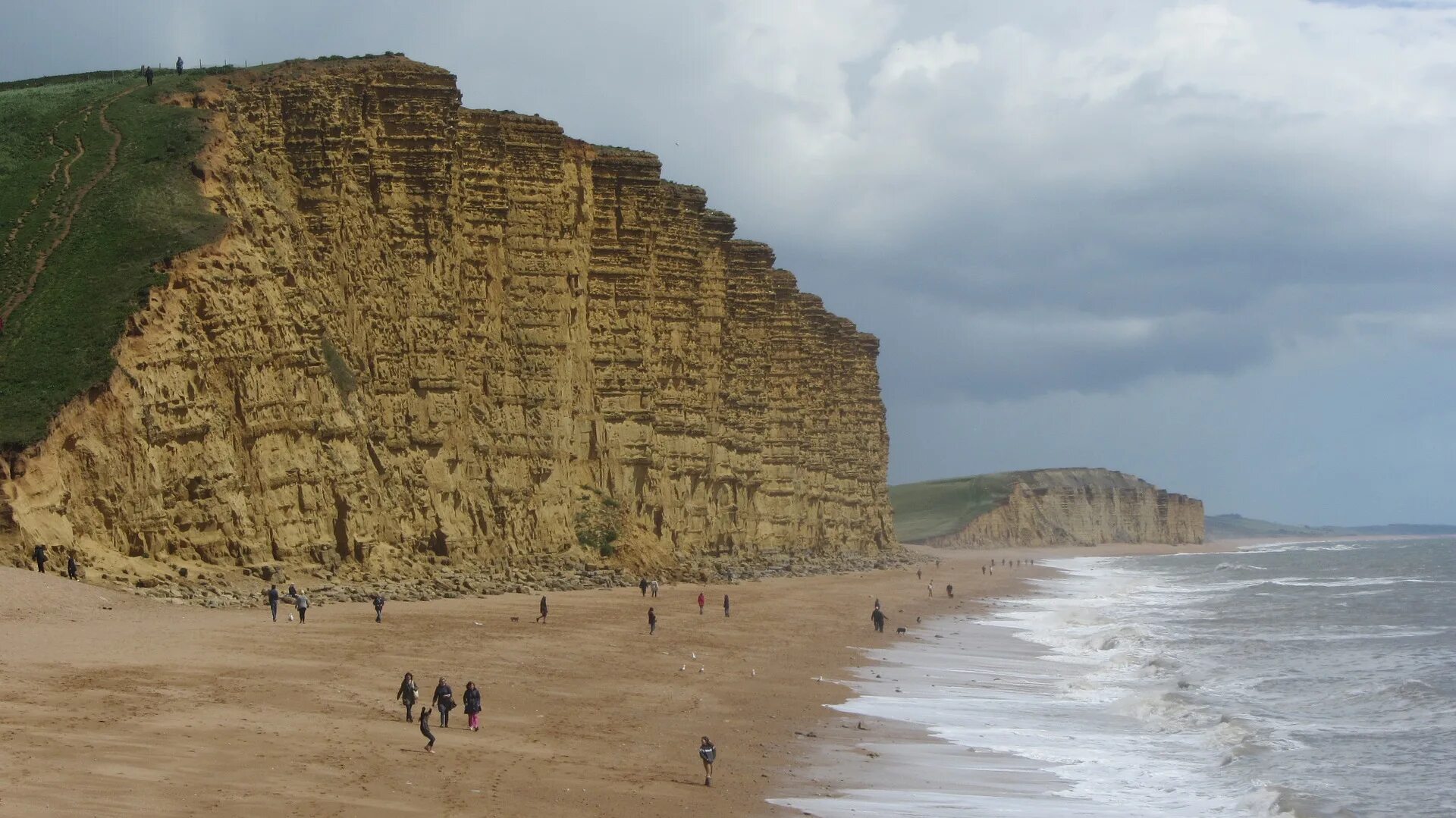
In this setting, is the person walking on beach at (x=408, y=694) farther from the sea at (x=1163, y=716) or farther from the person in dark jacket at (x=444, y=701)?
the sea at (x=1163, y=716)

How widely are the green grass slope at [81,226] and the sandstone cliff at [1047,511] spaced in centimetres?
11481

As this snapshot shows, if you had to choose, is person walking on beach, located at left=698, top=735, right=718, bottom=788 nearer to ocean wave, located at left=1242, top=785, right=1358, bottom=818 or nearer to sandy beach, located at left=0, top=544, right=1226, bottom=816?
sandy beach, located at left=0, top=544, right=1226, bottom=816

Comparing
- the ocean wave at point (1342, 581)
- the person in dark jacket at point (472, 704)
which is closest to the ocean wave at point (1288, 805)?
the person in dark jacket at point (472, 704)

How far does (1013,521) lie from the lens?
500 ft

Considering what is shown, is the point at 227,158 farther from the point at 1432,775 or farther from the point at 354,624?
the point at 1432,775

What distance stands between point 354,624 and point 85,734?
1242cm

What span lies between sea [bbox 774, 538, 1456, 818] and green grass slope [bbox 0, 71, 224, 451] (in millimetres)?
17657

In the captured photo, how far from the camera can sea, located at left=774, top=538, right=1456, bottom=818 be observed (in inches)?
706

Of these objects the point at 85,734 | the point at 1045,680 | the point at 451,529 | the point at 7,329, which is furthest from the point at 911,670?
the point at 7,329

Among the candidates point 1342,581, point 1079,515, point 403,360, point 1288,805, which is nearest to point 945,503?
point 1079,515

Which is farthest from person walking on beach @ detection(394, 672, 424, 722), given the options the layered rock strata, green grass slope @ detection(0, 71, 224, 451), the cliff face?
the layered rock strata

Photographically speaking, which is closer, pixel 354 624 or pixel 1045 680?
pixel 354 624

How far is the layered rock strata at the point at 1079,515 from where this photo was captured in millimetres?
151000

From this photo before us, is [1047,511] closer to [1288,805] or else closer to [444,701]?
[1288,805]
